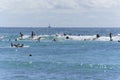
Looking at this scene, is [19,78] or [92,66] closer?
[19,78]

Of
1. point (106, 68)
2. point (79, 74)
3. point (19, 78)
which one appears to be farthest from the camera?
point (106, 68)

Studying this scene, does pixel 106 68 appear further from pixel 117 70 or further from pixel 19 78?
pixel 19 78

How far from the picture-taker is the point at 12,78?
56.3 m

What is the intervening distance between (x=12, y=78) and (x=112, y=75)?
14.3 metres

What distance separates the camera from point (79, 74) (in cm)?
6003

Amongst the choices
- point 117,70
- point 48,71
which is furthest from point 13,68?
point 117,70

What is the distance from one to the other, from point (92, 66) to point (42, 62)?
34.5 feet

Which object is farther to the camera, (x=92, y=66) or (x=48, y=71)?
(x=92, y=66)

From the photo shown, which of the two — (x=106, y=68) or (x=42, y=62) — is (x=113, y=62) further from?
(x=42, y=62)

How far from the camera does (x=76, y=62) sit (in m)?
75.2

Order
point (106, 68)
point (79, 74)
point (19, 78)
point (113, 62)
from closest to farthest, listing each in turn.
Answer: point (19, 78), point (79, 74), point (106, 68), point (113, 62)

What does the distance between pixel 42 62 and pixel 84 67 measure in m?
10.1

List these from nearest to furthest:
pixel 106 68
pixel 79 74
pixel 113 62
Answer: pixel 79 74 → pixel 106 68 → pixel 113 62

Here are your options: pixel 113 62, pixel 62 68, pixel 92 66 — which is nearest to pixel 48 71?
pixel 62 68
